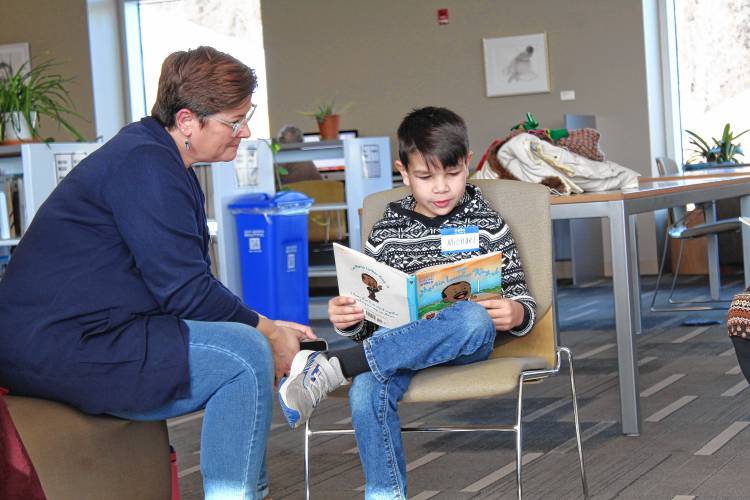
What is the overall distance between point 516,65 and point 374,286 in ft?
21.0

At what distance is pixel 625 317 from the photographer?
3020mm

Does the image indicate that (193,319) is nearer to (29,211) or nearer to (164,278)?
(164,278)

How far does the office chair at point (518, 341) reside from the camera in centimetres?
210

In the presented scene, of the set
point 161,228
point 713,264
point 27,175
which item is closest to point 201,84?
point 161,228

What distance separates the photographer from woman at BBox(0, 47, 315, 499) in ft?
6.14

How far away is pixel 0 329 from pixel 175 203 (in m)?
0.40

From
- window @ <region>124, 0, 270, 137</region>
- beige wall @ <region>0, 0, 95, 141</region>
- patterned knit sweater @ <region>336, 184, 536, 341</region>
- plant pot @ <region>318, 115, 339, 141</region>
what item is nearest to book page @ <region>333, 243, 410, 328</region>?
patterned knit sweater @ <region>336, 184, 536, 341</region>

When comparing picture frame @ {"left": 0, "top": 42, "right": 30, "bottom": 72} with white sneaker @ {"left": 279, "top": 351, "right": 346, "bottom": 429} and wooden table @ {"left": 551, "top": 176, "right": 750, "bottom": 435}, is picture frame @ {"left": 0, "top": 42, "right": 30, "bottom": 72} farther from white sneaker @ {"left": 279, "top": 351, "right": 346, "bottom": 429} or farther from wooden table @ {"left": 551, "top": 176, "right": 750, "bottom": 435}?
white sneaker @ {"left": 279, "top": 351, "right": 346, "bottom": 429}

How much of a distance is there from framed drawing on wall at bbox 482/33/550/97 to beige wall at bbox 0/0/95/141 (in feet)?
12.6

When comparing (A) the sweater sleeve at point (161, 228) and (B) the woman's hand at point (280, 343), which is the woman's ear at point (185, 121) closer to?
(A) the sweater sleeve at point (161, 228)

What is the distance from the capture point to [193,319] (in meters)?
1.98

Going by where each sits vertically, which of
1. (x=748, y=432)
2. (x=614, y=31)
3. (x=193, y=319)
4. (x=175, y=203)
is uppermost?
(x=614, y=31)

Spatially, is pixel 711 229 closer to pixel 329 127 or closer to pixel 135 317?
pixel 329 127

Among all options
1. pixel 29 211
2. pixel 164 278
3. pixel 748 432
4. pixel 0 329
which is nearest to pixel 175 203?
pixel 164 278
